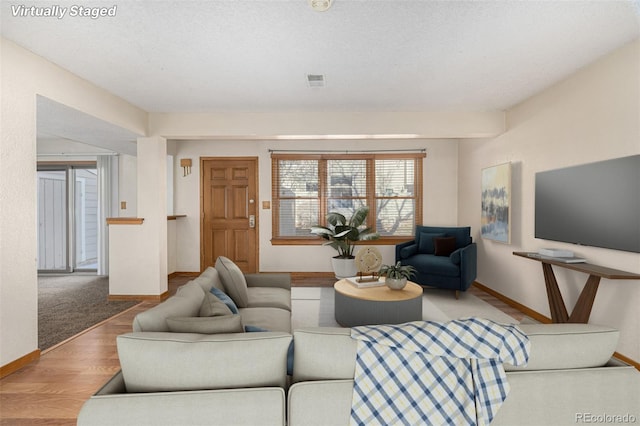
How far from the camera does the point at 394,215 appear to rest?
606 centimetres

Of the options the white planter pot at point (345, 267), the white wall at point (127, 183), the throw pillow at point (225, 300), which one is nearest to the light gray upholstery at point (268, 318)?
the throw pillow at point (225, 300)

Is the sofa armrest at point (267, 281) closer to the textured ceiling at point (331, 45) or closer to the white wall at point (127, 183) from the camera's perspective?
the textured ceiling at point (331, 45)

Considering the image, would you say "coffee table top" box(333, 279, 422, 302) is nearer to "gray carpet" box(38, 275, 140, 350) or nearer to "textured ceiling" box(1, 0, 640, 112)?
"textured ceiling" box(1, 0, 640, 112)

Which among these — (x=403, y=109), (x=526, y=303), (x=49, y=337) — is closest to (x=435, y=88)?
(x=403, y=109)

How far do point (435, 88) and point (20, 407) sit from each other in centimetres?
419

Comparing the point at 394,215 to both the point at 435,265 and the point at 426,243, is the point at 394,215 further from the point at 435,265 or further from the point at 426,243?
the point at 435,265

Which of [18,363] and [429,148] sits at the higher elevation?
[429,148]

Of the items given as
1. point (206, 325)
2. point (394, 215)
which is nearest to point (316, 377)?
point (206, 325)

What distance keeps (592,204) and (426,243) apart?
2.58 m

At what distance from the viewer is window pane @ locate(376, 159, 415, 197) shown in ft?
19.8

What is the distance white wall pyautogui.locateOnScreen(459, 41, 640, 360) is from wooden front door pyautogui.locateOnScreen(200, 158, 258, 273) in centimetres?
371

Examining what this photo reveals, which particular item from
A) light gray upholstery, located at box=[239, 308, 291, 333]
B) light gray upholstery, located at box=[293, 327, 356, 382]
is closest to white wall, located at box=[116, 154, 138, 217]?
light gray upholstery, located at box=[239, 308, 291, 333]

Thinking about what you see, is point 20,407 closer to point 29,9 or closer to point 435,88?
point 29,9

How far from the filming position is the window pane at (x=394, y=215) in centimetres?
605
